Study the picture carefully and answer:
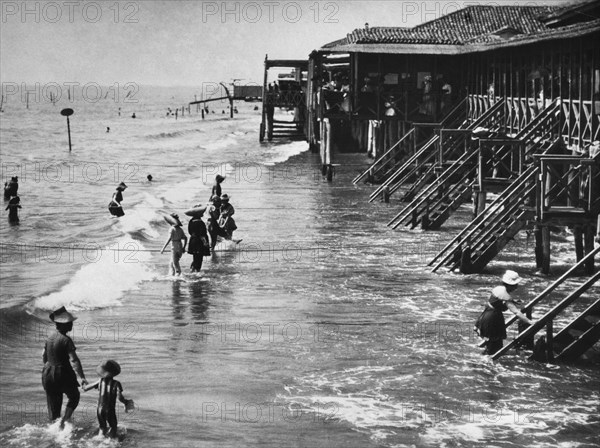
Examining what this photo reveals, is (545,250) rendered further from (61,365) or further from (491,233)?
(61,365)

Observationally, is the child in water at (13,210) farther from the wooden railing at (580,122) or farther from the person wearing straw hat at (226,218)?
the wooden railing at (580,122)

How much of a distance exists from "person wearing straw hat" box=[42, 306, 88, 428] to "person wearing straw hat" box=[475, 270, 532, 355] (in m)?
5.84

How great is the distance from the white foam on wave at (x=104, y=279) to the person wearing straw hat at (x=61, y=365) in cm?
690

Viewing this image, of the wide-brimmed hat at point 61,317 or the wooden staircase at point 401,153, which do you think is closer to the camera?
the wide-brimmed hat at point 61,317

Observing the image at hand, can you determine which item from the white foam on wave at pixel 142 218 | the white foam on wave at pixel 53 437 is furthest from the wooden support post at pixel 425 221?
the white foam on wave at pixel 53 437

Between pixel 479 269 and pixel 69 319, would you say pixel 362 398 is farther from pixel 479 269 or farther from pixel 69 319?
pixel 479 269

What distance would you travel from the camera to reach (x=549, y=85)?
90.4 ft

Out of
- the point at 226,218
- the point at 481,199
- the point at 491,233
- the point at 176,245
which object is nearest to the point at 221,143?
the point at 226,218

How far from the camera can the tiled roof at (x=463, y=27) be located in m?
38.0

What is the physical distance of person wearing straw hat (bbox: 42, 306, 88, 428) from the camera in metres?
11.4

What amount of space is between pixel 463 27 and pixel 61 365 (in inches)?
1462

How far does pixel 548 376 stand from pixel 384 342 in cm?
281

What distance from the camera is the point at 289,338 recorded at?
15.8 m

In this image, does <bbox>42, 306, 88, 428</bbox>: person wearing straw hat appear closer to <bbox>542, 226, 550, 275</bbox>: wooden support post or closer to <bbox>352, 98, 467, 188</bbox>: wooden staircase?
<bbox>542, 226, 550, 275</bbox>: wooden support post
